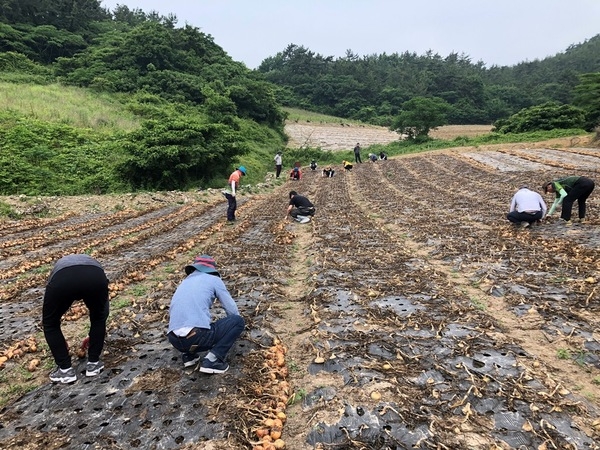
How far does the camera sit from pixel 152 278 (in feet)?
29.4

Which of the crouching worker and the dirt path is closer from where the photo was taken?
the crouching worker

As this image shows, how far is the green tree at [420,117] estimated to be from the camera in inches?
1854

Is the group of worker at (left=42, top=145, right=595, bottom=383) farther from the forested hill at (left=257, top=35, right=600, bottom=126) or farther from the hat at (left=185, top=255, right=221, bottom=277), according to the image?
the forested hill at (left=257, top=35, right=600, bottom=126)

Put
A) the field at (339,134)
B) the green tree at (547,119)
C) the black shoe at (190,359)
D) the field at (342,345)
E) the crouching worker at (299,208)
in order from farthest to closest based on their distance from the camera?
the field at (339,134), the green tree at (547,119), the crouching worker at (299,208), the black shoe at (190,359), the field at (342,345)

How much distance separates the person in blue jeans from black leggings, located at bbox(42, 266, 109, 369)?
86 centimetres

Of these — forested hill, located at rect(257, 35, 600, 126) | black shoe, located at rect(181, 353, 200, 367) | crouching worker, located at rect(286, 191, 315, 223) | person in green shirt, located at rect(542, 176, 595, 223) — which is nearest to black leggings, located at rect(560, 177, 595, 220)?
person in green shirt, located at rect(542, 176, 595, 223)

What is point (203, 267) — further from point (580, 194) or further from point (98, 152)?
point (98, 152)

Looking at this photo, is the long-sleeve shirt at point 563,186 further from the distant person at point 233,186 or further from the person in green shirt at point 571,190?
the distant person at point 233,186

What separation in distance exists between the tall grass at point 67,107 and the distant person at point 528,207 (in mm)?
27572

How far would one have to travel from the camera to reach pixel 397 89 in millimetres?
96438

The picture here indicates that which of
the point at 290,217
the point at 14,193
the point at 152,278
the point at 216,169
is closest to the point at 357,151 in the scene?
the point at 216,169

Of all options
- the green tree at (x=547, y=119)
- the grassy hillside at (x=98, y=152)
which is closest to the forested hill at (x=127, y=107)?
the grassy hillside at (x=98, y=152)

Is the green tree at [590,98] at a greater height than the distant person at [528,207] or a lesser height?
greater

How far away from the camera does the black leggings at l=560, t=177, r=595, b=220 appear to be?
34.7ft
